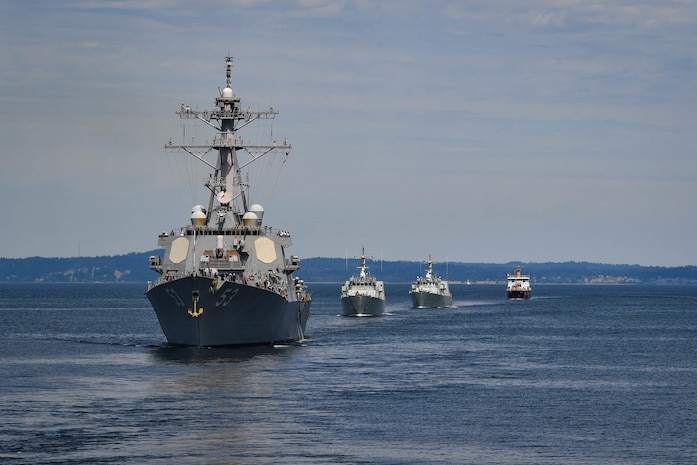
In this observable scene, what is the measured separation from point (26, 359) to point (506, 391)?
2884 centimetres

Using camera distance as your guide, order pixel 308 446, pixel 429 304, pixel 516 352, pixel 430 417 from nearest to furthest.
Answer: pixel 308 446 → pixel 430 417 → pixel 516 352 → pixel 429 304

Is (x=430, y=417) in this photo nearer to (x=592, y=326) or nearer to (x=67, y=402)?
(x=67, y=402)

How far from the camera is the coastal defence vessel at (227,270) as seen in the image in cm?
6150

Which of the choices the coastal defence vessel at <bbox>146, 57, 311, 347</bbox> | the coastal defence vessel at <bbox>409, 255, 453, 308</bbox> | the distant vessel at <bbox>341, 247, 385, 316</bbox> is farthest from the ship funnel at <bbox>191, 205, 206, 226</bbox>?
the coastal defence vessel at <bbox>409, 255, 453, 308</bbox>

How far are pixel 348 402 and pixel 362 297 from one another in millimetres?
80329

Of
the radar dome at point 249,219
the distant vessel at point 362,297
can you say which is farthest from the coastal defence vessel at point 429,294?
the radar dome at point 249,219

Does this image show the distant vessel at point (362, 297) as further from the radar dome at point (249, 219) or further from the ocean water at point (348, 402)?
the radar dome at point (249, 219)

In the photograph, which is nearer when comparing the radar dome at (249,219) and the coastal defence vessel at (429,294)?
the radar dome at (249,219)

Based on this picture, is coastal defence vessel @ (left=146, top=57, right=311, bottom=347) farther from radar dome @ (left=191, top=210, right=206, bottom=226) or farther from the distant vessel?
the distant vessel

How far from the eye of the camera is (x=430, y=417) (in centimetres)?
4134

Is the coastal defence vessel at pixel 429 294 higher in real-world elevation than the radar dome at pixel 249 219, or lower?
lower

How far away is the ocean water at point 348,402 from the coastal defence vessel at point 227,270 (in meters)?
1.44

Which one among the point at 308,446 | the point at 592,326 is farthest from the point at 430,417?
the point at 592,326

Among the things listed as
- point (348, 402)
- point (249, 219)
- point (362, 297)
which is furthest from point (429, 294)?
point (348, 402)
